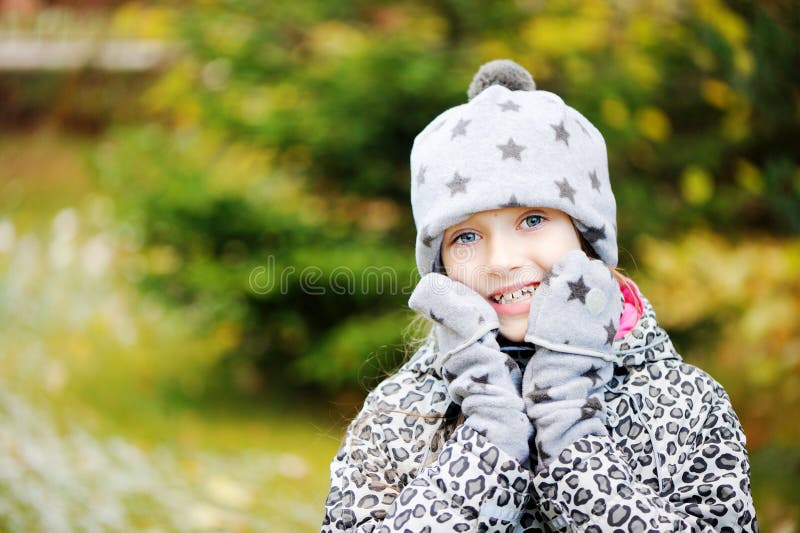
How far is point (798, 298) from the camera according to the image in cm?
601

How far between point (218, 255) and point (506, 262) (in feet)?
10.5

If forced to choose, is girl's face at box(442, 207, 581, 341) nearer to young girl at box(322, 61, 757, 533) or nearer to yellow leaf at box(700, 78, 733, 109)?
young girl at box(322, 61, 757, 533)

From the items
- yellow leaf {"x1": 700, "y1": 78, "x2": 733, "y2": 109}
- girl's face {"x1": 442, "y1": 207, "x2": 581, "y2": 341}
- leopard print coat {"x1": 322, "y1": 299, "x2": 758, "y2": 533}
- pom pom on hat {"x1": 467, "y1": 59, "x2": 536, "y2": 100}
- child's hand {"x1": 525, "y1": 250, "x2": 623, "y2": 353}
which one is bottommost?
leopard print coat {"x1": 322, "y1": 299, "x2": 758, "y2": 533}

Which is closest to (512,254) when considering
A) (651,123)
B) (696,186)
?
(696,186)

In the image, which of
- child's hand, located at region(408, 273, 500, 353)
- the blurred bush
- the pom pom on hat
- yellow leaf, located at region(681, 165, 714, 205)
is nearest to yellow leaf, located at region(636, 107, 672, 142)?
the blurred bush

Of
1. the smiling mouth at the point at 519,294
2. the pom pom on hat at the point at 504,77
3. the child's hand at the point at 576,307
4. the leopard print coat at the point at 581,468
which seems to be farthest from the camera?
the pom pom on hat at the point at 504,77

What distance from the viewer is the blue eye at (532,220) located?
6.46 feet

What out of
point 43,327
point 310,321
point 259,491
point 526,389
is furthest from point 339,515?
point 43,327

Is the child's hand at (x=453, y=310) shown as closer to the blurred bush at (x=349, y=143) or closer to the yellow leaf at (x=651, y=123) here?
the blurred bush at (x=349, y=143)

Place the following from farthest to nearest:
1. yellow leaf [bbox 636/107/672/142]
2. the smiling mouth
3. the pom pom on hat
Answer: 1. yellow leaf [bbox 636/107/672/142]
2. the pom pom on hat
3. the smiling mouth

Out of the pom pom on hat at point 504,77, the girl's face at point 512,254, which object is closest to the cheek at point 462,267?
the girl's face at point 512,254

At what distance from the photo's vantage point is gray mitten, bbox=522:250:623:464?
5.90 feet

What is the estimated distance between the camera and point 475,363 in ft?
6.17

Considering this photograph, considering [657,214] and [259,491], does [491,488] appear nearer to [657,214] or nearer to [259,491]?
[259,491]
